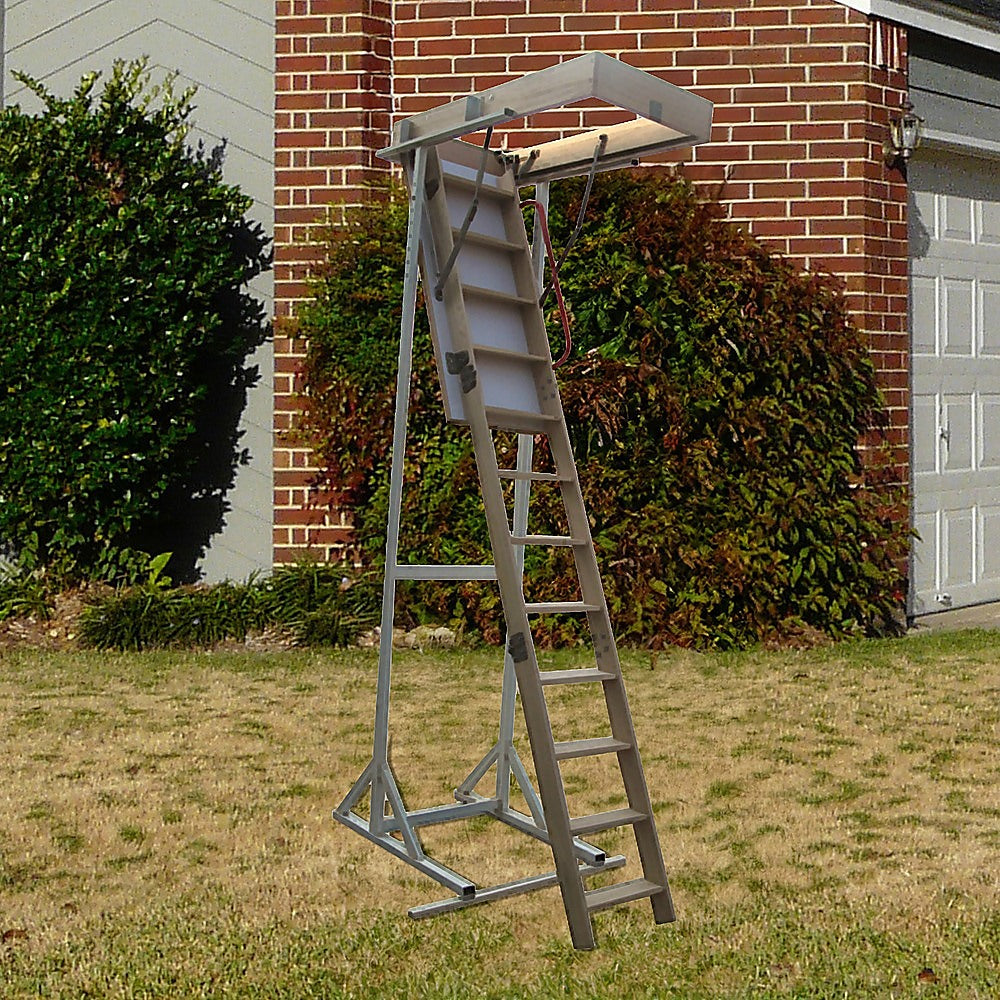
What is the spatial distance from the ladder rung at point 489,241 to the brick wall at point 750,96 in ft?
13.3

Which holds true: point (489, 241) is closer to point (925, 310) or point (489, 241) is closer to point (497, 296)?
point (497, 296)

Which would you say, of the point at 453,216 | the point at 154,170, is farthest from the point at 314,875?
the point at 154,170

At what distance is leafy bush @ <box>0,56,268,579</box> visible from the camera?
25.1ft

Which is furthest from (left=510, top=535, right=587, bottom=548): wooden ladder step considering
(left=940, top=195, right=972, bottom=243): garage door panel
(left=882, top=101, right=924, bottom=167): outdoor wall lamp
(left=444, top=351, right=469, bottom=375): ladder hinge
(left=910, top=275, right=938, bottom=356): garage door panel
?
(left=940, top=195, right=972, bottom=243): garage door panel

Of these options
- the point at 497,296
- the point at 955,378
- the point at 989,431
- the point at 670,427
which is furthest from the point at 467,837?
the point at 989,431

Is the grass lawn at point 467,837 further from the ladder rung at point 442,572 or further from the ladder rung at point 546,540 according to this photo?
the ladder rung at point 546,540

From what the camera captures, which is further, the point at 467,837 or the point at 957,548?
the point at 957,548

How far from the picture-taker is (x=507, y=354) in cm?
396

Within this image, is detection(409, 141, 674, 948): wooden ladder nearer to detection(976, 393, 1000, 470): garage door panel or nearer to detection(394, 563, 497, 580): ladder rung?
detection(394, 563, 497, 580): ladder rung

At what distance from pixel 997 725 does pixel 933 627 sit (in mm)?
2448

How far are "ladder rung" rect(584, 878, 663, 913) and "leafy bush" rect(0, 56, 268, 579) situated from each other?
15.5 feet

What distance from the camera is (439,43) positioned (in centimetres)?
828

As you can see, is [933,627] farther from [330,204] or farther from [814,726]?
[330,204]

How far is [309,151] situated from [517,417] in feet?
15.6
